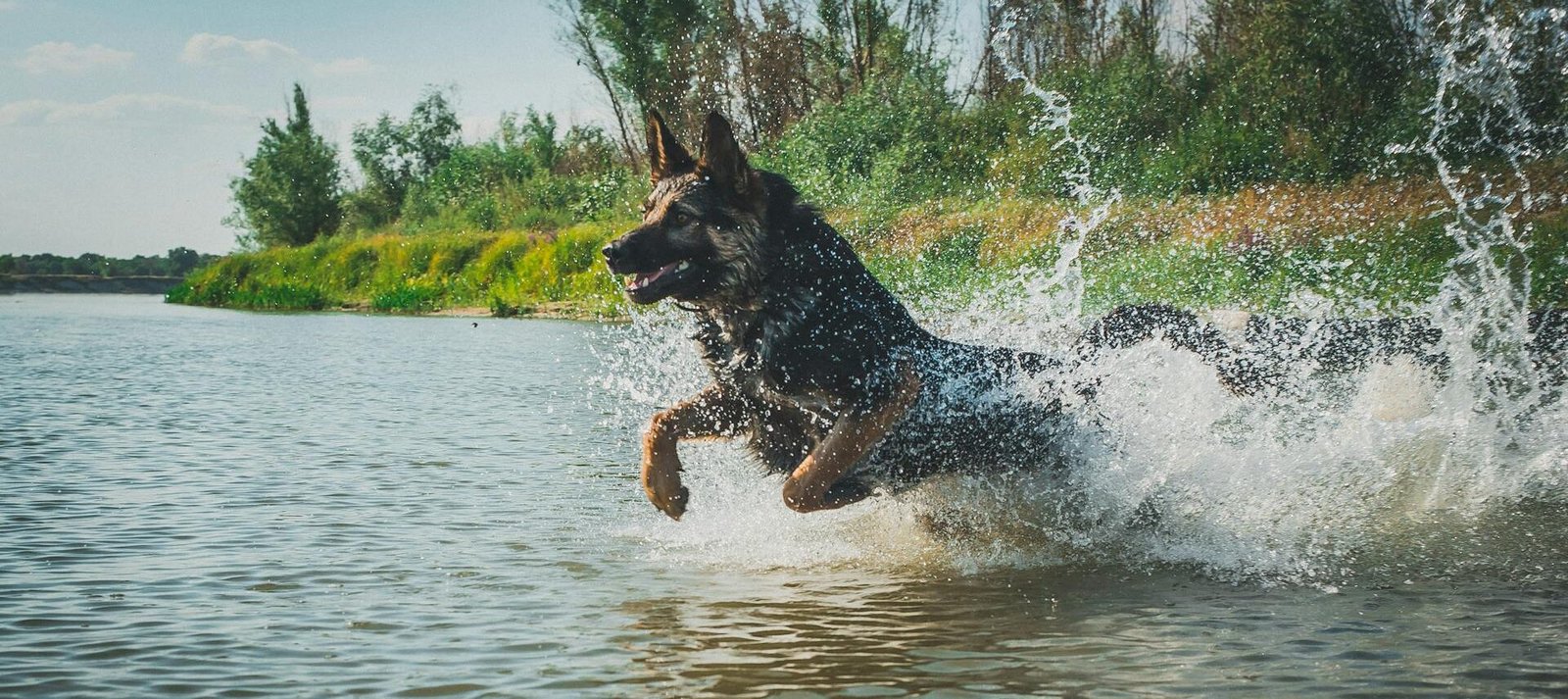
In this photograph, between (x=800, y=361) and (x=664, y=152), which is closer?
(x=800, y=361)

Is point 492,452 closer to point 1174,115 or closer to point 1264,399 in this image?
point 1264,399

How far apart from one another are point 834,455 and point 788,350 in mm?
483

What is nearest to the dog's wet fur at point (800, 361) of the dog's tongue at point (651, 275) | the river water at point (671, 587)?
the dog's tongue at point (651, 275)

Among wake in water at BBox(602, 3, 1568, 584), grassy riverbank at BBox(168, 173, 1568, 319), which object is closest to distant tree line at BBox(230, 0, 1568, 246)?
grassy riverbank at BBox(168, 173, 1568, 319)

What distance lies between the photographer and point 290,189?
1860 inches

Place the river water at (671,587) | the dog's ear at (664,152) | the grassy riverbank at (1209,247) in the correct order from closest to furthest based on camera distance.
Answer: the river water at (671,587) < the dog's ear at (664,152) < the grassy riverbank at (1209,247)

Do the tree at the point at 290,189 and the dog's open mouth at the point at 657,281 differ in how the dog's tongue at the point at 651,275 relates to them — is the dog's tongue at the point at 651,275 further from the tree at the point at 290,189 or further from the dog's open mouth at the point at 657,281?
the tree at the point at 290,189

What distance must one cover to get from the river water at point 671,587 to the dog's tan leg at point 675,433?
0.96 ft

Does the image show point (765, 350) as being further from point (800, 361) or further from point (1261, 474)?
point (1261, 474)

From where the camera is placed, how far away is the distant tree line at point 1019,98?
19375 millimetres

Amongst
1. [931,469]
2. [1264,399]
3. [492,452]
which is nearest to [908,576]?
[931,469]

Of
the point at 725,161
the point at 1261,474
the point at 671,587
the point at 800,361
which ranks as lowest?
the point at 671,587

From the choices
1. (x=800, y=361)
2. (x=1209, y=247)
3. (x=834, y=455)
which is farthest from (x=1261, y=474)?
(x=1209, y=247)

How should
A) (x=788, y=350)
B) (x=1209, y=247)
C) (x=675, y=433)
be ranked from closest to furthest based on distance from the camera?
(x=788, y=350) < (x=675, y=433) < (x=1209, y=247)
